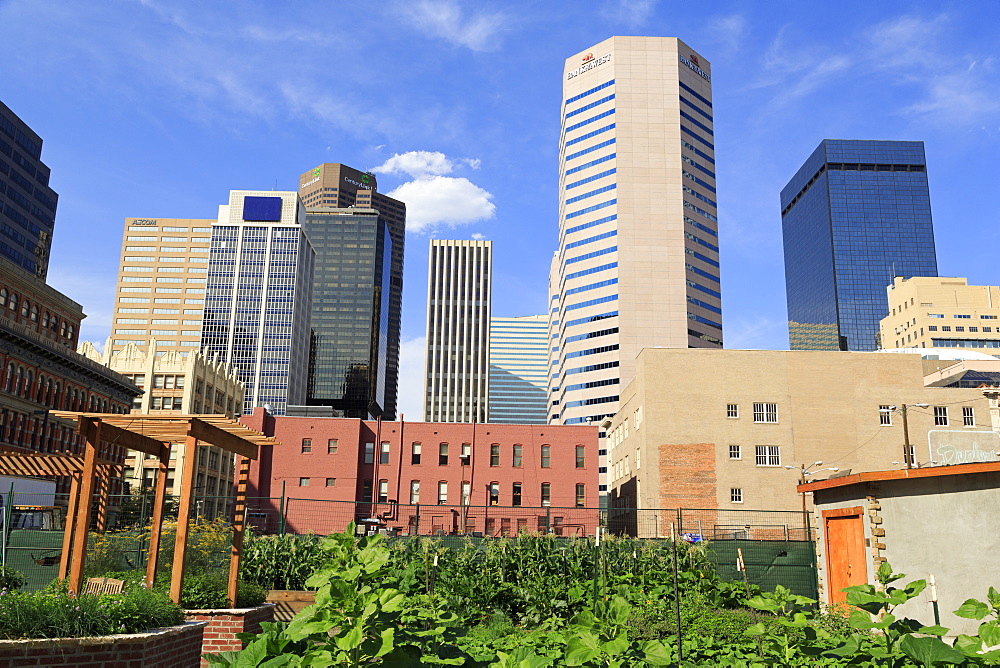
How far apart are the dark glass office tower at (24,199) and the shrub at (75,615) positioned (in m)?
126

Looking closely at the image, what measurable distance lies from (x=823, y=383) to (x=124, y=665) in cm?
5776

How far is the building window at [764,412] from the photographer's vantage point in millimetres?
58219

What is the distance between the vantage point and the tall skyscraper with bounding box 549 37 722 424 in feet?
481

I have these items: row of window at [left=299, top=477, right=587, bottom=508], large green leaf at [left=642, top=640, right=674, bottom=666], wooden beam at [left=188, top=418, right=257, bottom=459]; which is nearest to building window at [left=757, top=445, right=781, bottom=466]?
row of window at [left=299, top=477, right=587, bottom=508]

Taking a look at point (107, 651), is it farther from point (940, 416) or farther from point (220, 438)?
point (940, 416)

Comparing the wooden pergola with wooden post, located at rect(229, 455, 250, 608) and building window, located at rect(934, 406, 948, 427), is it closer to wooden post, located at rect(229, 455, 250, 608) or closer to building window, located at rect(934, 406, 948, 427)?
wooden post, located at rect(229, 455, 250, 608)

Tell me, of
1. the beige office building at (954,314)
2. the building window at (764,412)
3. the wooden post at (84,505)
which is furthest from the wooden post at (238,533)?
the beige office building at (954,314)

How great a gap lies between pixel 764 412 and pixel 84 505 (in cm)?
5329

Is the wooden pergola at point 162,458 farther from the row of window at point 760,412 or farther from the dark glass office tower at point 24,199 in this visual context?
the dark glass office tower at point 24,199

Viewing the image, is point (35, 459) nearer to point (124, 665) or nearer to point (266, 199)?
point (124, 665)

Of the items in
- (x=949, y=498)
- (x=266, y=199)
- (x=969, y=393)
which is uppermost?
(x=266, y=199)

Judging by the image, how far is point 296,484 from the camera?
6725cm

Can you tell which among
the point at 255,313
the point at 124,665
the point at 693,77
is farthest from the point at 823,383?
the point at 255,313

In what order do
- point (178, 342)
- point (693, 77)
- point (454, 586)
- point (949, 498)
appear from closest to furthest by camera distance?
point (949, 498), point (454, 586), point (693, 77), point (178, 342)
